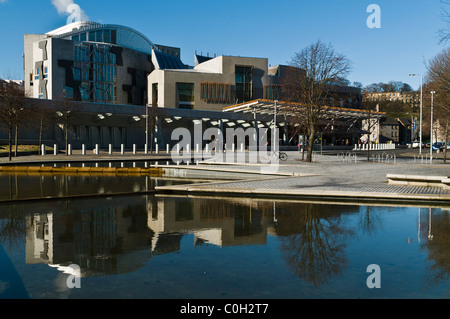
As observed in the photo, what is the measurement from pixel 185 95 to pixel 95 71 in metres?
18.6

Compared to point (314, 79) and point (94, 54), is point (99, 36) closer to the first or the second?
point (94, 54)

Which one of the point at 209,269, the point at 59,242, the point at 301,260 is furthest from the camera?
the point at 59,242

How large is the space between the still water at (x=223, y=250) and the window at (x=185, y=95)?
57.1 metres

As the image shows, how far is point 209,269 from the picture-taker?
6211 mm

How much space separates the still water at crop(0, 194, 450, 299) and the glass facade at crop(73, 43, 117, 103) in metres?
64.7

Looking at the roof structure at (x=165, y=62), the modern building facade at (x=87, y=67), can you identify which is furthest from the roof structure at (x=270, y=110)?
the modern building facade at (x=87, y=67)

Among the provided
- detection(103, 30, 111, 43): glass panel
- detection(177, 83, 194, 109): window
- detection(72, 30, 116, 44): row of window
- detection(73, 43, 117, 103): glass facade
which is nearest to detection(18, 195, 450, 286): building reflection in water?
detection(177, 83, 194, 109): window

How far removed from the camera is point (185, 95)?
68.2m

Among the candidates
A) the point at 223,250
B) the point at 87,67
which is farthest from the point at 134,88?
the point at 223,250

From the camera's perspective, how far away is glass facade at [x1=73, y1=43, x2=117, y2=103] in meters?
71.1

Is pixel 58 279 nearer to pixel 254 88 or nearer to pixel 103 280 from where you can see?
pixel 103 280

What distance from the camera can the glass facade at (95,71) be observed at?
7112cm
